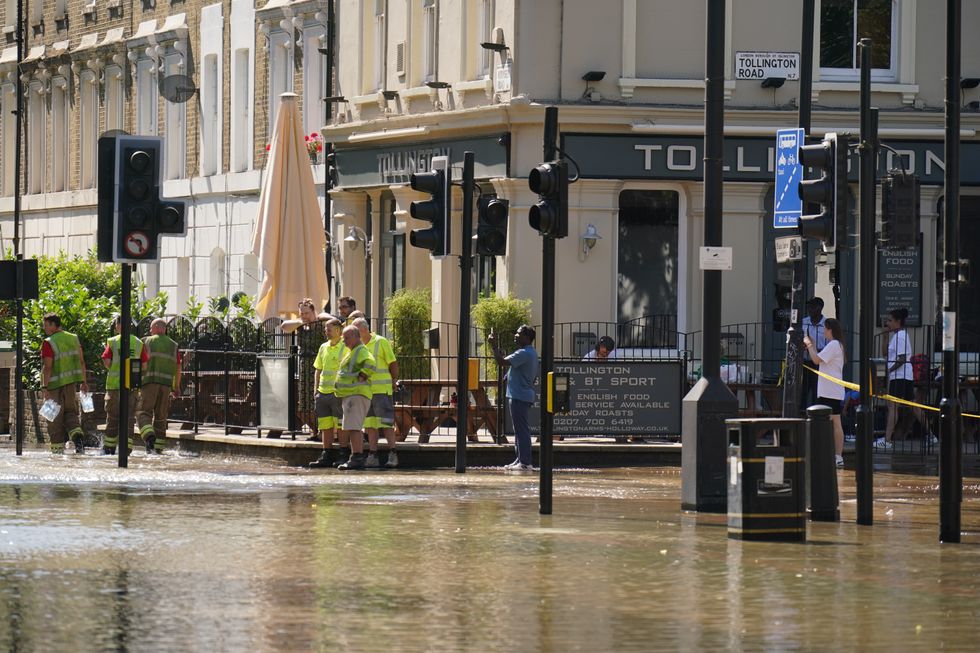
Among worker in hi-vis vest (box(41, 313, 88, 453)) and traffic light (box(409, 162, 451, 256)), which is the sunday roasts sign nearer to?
traffic light (box(409, 162, 451, 256))

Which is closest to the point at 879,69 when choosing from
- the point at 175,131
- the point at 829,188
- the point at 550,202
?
the point at 829,188

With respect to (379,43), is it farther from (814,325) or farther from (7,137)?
(7,137)

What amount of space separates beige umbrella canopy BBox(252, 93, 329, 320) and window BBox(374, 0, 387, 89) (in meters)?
4.89

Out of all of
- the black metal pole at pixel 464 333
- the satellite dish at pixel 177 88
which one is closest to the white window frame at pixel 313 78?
the satellite dish at pixel 177 88

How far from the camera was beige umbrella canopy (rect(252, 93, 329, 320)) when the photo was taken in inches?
1093

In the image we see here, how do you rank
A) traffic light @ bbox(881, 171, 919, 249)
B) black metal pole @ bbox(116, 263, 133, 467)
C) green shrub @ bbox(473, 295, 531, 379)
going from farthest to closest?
green shrub @ bbox(473, 295, 531, 379) < black metal pole @ bbox(116, 263, 133, 467) < traffic light @ bbox(881, 171, 919, 249)

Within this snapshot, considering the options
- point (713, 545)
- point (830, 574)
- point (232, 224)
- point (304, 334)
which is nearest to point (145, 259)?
point (304, 334)

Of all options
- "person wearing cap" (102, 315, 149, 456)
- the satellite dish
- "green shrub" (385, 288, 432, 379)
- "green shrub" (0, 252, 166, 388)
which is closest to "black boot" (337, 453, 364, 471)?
"person wearing cap" (102, 315, 149, 456)

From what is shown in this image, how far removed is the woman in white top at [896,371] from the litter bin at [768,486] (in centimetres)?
1069

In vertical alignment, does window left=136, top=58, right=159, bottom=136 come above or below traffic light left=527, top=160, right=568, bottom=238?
above

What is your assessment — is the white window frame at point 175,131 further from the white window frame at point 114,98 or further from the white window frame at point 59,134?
the white window frame at point 59,134

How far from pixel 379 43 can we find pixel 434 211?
1261cm

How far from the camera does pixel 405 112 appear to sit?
105 ft

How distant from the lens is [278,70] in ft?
127
